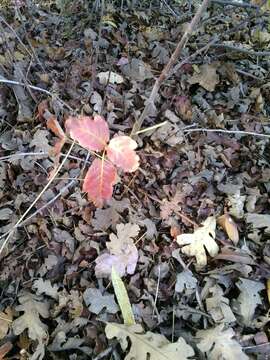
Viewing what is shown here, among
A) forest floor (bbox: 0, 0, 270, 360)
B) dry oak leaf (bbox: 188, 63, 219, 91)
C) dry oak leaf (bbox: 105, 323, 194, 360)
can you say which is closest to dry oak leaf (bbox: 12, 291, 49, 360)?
forest floor (bbox: 0, 0, 270, 360)

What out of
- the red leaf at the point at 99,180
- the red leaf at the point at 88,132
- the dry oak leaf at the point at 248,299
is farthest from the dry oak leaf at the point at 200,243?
the red leaf at the point at 88,132

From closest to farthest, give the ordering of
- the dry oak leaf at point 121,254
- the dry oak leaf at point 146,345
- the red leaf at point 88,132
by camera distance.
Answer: the red leaf at point 88,132 < the dry oak leaf at point 146,345 < the dry oak leaf at point 121,254

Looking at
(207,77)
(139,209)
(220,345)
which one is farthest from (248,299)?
(207,77)

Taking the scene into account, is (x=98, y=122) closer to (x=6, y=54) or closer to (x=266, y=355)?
(x=266, y=355)

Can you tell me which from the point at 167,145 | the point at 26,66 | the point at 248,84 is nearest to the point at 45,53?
the point at 26,66

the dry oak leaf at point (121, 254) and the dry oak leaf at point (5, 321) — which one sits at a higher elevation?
the dry oak leaf at point (121, 254)

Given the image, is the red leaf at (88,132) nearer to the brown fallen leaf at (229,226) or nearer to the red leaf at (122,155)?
the red leaf at (122,155)
